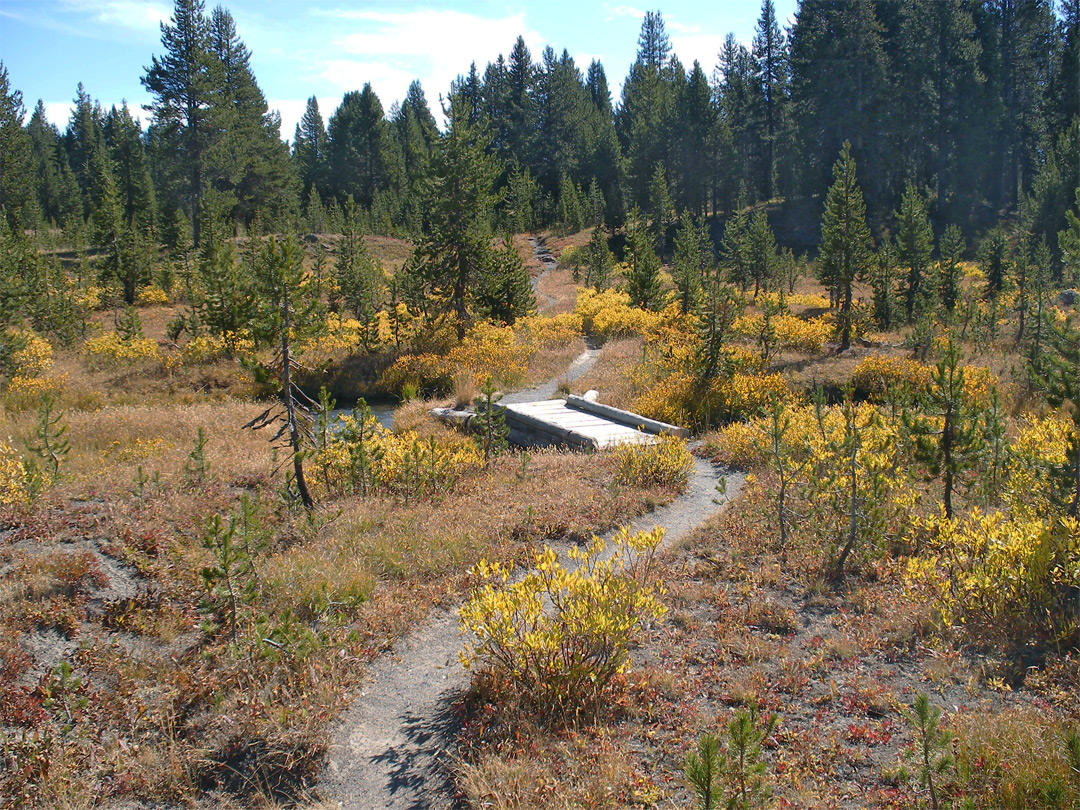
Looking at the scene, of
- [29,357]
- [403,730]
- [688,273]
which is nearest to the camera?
[403,730]

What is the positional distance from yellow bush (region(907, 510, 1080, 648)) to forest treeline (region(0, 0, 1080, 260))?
3767cm

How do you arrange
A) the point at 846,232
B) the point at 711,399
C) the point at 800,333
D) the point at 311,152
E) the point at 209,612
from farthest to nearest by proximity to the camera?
the point at 311,152 → the point at 800,333 → the point at 846,232 → the point at 711,399 → the point at 209,612

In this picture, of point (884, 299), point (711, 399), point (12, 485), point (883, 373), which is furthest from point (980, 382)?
point (12, 485)

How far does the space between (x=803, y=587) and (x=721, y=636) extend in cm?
125

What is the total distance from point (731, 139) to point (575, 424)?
48.3m

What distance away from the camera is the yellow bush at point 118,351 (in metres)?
22.3

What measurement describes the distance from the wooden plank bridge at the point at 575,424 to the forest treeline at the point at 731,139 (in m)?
27.7

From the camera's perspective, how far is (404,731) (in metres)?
4.66

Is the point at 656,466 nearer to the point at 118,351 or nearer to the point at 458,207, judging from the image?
the point at 458,207

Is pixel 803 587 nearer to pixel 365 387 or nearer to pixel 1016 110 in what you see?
pixel 365 387

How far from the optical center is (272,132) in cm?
5666

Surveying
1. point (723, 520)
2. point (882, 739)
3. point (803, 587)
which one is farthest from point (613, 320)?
point (882, 739)

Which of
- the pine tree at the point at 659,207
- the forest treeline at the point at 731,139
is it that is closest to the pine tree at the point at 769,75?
the forest treeline at the point at 731,139

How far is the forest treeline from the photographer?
41.0 m
